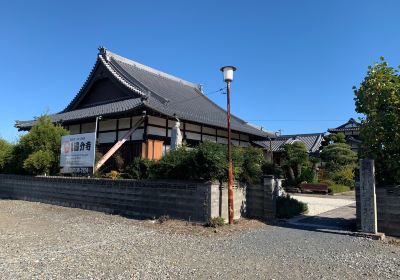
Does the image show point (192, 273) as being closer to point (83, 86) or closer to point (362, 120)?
point (362, 120)

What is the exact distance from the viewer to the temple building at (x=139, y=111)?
51.8 feet

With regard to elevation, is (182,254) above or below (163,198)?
below

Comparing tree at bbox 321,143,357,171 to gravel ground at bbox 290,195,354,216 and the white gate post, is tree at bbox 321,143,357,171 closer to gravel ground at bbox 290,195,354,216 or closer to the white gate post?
gravel ground at bbox 290,195,354,216

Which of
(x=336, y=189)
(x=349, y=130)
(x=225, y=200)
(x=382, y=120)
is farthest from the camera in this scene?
(x=349, y=130)

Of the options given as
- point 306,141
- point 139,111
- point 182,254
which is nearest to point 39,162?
point 139,111

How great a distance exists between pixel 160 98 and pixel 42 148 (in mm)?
5782

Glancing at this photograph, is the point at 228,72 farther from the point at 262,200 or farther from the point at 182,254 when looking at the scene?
the point at 182,254

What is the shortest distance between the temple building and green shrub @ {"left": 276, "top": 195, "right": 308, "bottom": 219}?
510 cm

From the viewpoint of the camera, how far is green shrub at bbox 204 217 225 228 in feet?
28.6

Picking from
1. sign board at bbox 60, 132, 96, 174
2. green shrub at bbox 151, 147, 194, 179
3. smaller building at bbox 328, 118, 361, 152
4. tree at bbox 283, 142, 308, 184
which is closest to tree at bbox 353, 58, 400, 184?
green shrub at bbox 151, 147, 194, 179

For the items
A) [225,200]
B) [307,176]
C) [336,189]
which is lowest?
[336,189]

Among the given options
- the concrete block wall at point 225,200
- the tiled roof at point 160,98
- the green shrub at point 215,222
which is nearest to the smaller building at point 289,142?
the tiled roof at point 160,98

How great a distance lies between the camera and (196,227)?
875 cm

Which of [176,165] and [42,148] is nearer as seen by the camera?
[176,165]
